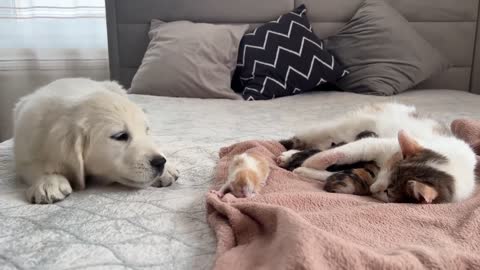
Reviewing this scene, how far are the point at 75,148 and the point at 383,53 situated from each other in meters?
2.00

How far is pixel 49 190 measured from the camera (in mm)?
1077

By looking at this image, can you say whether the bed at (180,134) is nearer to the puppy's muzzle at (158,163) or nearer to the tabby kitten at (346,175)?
the puppy's muzzle at (158,163)

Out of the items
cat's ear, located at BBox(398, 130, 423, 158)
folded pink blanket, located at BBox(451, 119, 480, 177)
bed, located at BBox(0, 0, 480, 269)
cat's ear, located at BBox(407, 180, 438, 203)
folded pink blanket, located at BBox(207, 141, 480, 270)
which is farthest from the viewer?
folded pink blanket, located at BBox(451, 119, 480, 177)

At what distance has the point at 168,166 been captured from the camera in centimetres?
124

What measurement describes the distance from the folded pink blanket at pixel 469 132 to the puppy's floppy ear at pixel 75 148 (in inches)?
40.8

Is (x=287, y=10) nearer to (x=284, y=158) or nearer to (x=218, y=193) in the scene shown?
(x=284, y=158)

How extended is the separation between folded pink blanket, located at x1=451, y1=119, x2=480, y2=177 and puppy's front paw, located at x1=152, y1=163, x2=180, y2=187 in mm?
828

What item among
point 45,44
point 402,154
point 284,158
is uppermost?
point 402,154

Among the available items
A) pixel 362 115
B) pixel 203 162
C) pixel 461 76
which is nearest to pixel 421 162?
pixel 362 115

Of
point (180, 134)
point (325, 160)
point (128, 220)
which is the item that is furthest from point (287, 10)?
point (128, 220)

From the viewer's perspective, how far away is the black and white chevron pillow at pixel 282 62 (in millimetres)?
2521

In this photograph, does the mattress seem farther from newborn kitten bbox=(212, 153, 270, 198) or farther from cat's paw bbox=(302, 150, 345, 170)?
cat's paw bbox=(302, 150, 345, 170)

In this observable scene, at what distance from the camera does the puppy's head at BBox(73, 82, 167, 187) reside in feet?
3.72

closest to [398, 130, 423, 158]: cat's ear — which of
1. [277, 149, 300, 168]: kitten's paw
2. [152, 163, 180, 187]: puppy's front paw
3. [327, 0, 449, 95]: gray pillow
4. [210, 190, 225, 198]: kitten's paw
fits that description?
[277, 149, 300, 168]: kitten's paw
